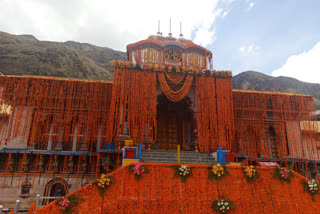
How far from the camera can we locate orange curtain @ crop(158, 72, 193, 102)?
12086mm

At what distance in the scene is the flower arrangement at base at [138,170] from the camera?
24.5ft

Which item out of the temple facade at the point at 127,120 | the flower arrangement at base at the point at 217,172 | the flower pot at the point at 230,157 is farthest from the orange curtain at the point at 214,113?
the flower arrangement at base at the point at 217,172

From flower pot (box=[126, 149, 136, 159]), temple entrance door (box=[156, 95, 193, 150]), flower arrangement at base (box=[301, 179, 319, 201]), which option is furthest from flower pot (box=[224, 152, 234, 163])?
flower pot (box=[126, 149, 136, 159])

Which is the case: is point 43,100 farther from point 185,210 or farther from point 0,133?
point 185,210

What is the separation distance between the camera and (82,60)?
106 feet

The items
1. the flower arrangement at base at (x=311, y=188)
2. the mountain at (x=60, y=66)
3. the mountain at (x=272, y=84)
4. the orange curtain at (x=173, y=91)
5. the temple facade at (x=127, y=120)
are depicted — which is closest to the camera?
the flower arrangement at base at (x=311, y=188)

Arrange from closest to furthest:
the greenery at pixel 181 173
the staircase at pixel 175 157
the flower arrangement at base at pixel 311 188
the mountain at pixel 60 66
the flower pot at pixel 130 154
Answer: the greenery at pixel 181 173
the flower arrangement at base at pixel 311 188
the flower pot at pixel 130 154
the staircase at pixel 175 157
the mountain at pixel 60 66

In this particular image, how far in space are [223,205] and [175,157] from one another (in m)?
3.99

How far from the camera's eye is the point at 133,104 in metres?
11.5

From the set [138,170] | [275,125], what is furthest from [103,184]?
[275,125]

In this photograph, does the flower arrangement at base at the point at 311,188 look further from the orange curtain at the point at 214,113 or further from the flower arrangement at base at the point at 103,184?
the flower arrangement at base at the point at 103,184

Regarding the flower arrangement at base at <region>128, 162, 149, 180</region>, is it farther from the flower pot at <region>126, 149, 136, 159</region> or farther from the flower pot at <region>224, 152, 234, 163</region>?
the flower pot at <region>224, 152, 234, 163</region>

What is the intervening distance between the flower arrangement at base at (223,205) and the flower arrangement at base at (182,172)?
122 cm

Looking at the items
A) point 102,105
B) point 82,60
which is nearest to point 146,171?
point 102,105
